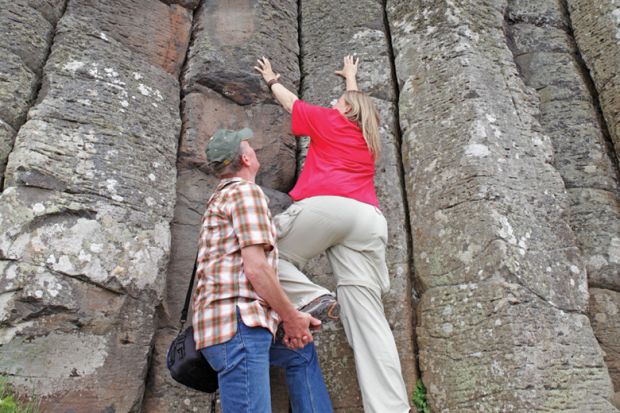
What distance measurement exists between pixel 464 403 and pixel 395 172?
5.69 ft

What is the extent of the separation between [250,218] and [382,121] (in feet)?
7.15

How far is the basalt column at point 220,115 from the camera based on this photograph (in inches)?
146

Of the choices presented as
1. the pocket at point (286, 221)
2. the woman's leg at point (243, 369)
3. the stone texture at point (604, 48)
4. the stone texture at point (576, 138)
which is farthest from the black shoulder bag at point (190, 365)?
the stone texture at point (604, 48)

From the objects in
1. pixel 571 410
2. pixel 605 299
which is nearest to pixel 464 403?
pixel 571 410

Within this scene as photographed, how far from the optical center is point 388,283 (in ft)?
11.9

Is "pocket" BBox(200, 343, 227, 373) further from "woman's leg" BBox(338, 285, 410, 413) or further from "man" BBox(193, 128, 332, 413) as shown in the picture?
"woman's leg" BBox(338, 285, 410, 413)

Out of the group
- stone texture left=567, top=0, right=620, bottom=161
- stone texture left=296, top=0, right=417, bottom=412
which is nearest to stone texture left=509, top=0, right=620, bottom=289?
stone texture left=567, top=0, right=620, bottom=161

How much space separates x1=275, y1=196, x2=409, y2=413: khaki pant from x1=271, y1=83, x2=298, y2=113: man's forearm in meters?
1.04

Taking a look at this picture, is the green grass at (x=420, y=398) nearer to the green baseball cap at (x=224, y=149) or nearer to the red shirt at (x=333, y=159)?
the red shirt at (x=333, y=159)

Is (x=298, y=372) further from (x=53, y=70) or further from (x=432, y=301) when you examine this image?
(x=53, y=70)

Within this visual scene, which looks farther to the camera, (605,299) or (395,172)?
(395,172)

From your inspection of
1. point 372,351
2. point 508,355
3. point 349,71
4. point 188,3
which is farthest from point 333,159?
point 188,3

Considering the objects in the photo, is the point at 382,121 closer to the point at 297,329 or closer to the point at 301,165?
the point at 301,165

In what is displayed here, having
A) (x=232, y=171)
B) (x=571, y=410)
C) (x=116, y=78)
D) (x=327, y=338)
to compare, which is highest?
(x=116, y=78)
